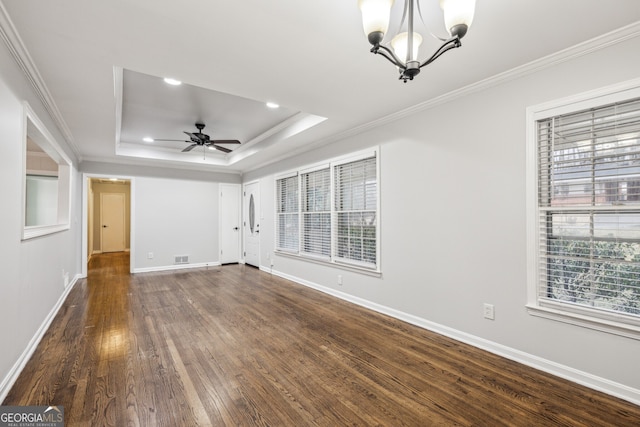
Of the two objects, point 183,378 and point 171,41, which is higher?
point 171,41

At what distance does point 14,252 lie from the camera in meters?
2.20

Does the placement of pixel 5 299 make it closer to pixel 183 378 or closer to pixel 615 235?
pixel 183 378

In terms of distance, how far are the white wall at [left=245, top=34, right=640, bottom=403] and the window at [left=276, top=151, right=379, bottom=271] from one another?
286 mm

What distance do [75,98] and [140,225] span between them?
400cm

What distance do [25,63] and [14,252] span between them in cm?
145

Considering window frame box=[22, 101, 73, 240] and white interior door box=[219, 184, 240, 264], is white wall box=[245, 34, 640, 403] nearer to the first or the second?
window frame box=[22, 101, 73, 240]

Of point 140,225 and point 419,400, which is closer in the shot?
point 419,400

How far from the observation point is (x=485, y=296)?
2730 mm

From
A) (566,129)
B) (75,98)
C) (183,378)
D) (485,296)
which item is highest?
(75,98)

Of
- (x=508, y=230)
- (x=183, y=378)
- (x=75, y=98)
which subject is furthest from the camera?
(x=75, y=98)

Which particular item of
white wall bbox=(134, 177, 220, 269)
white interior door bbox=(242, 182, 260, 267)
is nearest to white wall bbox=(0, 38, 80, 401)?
white wall bbox=(134, 177, 220, 269)

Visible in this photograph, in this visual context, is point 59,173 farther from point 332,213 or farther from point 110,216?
point 110,216

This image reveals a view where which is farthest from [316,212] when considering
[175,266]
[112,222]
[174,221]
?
[112,222]

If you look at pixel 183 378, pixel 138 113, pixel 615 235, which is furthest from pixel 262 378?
pixel 138 113
